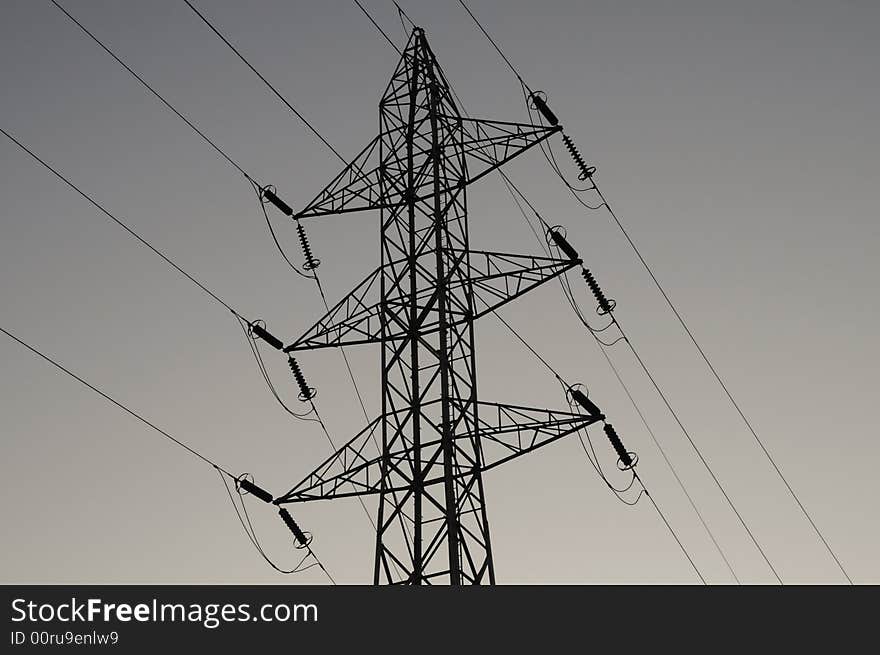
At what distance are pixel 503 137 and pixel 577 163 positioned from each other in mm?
3036

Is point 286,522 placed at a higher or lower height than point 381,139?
lower

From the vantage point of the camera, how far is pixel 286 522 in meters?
18.9

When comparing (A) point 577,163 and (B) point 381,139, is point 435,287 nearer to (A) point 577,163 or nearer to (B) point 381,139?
(B) point 381,139

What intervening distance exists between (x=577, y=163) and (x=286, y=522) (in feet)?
32.9

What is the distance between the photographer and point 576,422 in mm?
16906

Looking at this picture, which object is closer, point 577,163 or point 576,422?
point 576,422

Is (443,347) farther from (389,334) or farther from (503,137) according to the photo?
(503,137)
